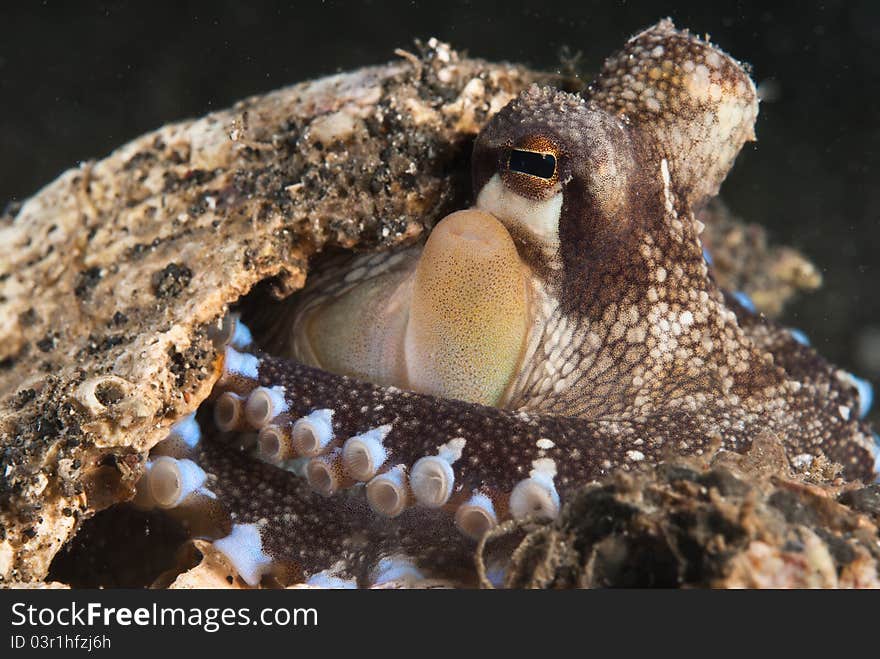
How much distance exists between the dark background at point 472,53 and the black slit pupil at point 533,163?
4.53m

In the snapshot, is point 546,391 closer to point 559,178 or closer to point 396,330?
point 396,330

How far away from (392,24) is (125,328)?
18.3ft

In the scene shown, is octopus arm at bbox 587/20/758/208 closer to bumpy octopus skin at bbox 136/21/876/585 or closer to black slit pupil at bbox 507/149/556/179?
bumpy octopus skin at bbox 136/21/876/585

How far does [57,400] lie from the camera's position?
218 cm

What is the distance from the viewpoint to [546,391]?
8.47 feet

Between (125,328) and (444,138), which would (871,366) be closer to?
(444,138)

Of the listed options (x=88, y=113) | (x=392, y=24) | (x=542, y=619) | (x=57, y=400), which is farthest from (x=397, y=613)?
Result: (x=88, y=113)

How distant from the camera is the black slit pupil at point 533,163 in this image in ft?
7.95

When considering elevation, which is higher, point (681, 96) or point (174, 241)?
point (681, 96)

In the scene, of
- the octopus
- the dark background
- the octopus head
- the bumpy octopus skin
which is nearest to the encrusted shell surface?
the octopus

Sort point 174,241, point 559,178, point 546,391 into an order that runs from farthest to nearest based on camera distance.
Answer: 1. point 174,241
2. point 546,391
3. point 559,178

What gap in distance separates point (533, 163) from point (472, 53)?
5238 millimetres

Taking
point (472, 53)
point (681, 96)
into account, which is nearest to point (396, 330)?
point (681, 96)

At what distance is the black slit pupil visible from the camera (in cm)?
242
